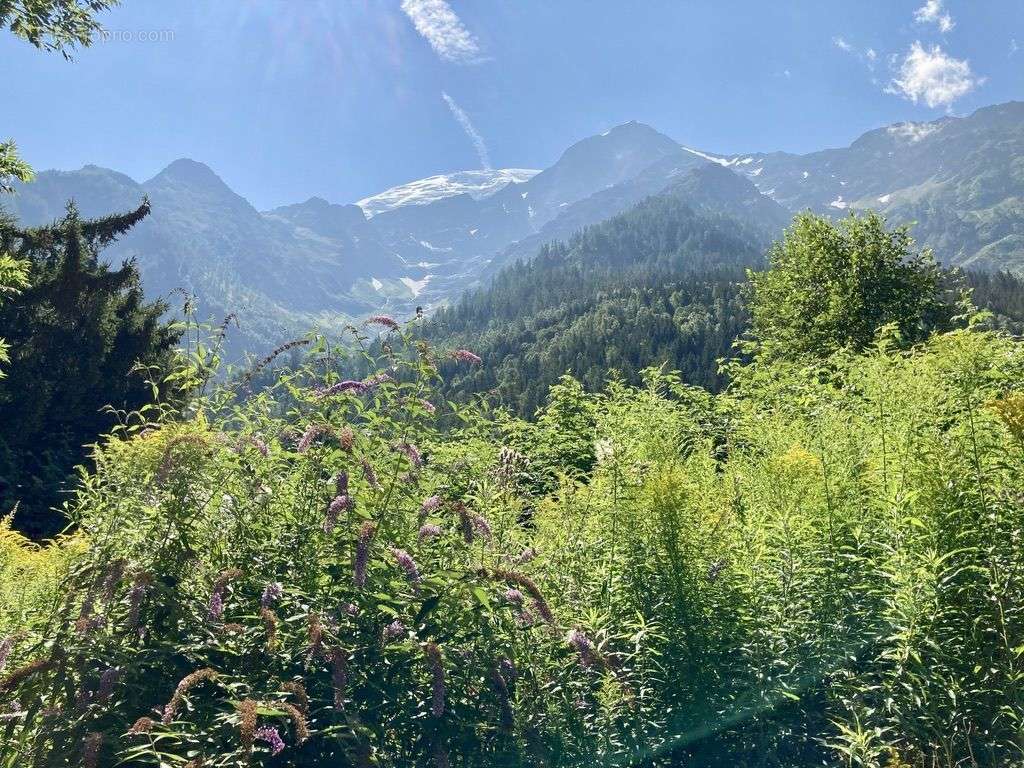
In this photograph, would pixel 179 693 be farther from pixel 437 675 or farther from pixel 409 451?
pixel 409 451

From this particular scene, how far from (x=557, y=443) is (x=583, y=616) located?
8.00 m

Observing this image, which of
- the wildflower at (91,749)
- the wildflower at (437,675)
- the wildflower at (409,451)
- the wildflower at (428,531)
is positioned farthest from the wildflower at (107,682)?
the wildflower at (409,451)

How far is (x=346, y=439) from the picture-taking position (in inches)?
131

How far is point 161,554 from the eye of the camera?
10.9 feet

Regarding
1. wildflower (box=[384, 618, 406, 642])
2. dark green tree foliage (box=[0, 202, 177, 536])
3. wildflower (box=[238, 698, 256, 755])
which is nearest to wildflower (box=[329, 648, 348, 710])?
wildflower (box=[384, 618, 406, 642])

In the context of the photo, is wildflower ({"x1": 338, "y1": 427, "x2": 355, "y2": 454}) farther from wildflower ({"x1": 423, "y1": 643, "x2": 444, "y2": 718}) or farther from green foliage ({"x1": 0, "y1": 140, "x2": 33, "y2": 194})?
green foliage ({"x1": 0, "y1": 140, "x2": 33, "y2": 194})

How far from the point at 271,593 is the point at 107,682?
71 cm

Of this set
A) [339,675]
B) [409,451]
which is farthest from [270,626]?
[409,451]

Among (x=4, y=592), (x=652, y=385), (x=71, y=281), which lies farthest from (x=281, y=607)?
(x=71, y=281)

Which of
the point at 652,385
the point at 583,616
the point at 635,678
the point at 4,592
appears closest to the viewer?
the point at 635,678

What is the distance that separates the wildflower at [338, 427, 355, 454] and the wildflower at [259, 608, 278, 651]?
32.0 inches

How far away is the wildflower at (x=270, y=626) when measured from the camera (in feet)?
9.61

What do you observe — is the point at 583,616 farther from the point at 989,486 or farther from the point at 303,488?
the point at 989,486

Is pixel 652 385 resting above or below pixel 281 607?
above
